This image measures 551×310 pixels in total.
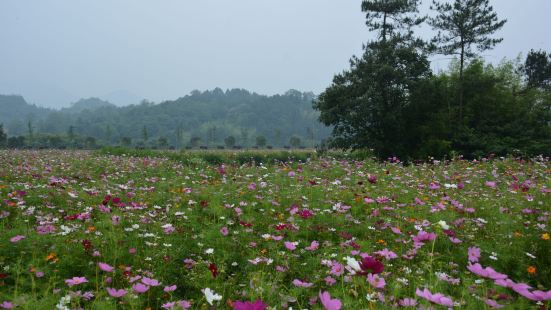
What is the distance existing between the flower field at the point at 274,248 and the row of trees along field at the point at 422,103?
14419 millimetres

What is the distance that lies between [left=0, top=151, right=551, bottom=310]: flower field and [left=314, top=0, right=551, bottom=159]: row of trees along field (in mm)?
14419

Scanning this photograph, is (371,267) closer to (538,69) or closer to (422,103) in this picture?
(422,103)

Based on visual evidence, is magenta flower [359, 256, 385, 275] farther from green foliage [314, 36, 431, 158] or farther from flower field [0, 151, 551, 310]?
green foliage [314, 36, 431, 158]

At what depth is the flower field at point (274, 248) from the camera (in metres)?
2.51

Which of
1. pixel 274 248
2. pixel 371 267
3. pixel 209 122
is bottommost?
pixel 274 248

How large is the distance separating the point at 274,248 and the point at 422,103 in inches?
796

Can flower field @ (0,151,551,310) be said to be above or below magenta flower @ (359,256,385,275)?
below

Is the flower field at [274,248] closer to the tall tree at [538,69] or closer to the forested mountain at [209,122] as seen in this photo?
the tall tree at [538,69]

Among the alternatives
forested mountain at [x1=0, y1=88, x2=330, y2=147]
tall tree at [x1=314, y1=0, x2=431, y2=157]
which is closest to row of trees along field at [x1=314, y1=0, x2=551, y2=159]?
tall tree at [x1=314, y1=0, x2=431, y2=157]

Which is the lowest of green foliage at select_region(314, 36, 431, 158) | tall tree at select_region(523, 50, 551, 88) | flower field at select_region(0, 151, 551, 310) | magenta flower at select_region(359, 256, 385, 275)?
flower field at select_region(0, 151, 551, 310)

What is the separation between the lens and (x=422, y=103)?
2158 centimetres

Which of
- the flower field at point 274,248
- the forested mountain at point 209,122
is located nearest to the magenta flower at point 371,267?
the flower field at point 274,248

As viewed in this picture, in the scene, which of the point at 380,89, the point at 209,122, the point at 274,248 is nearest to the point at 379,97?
the point at 380,89

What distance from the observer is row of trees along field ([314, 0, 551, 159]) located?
20.5 metres
